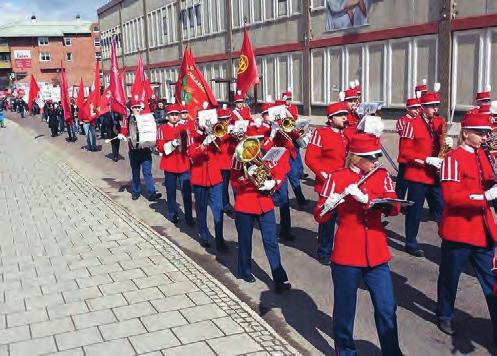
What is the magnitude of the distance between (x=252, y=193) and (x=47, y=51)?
9430 centimetres

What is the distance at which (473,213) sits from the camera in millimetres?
5137

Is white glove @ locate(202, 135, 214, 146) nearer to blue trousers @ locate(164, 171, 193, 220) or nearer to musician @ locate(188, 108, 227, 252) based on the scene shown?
musician @ locate(188, 108, 227, 252)

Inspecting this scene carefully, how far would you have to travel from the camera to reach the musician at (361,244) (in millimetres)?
4508

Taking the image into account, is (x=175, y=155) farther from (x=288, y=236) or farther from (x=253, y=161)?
(x=253, y=161)

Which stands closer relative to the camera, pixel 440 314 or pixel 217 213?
pixel 440 314

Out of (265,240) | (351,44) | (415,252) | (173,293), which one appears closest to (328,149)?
(265,240)

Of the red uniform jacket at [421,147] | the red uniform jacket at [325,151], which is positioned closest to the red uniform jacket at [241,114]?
the red uniform jacket at [325,151]

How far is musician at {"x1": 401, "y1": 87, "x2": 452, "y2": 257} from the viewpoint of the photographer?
750 cm

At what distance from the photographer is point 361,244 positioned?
457cm

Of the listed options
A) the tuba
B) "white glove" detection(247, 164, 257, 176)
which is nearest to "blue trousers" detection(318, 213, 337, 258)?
the tuba

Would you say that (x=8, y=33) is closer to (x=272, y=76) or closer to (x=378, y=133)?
(x=272, y=76)

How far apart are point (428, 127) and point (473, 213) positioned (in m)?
2.88

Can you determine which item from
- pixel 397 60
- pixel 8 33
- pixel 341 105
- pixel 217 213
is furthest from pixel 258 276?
pixel 8 33

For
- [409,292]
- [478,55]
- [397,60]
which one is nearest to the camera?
[409,292]
